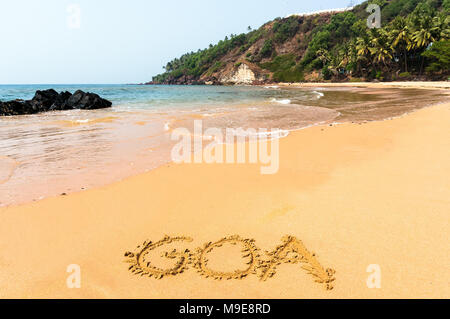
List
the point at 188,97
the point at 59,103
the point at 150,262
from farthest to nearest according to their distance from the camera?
the point at 188,97
the point at 59,103
the point at 150,262

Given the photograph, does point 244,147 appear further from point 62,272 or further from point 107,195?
point 62,272

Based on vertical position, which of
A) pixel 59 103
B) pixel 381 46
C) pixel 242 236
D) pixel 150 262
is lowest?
pixel 150 262

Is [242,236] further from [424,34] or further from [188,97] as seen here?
[424,34]

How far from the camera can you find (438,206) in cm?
354

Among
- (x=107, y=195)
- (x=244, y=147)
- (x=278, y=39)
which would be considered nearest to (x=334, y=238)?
(x=107, y=195)

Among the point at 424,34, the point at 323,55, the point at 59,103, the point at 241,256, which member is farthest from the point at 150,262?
the point at 323,55

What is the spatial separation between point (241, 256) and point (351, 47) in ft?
295

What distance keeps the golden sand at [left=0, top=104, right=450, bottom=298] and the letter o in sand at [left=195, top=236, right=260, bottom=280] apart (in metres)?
0.01

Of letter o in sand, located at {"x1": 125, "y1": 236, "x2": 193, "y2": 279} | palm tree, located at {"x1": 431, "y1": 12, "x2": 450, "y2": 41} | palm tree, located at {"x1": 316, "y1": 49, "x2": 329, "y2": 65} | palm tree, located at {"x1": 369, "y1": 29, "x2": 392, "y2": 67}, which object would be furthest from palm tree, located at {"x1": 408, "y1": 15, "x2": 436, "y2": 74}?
letter o in sand, located at {"x1": 125, "y1": 236, "x2": 193, "y2": 279}

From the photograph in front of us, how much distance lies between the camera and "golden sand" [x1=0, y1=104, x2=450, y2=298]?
7.79ft

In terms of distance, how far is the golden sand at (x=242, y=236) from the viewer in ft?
7.79

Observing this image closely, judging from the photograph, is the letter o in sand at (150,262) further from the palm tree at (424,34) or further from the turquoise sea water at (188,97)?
the palm tree at (424,34)

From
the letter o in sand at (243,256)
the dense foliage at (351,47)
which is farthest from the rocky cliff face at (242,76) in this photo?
the letter o in sand at (243,256)

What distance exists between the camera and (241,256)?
2.77 meters
